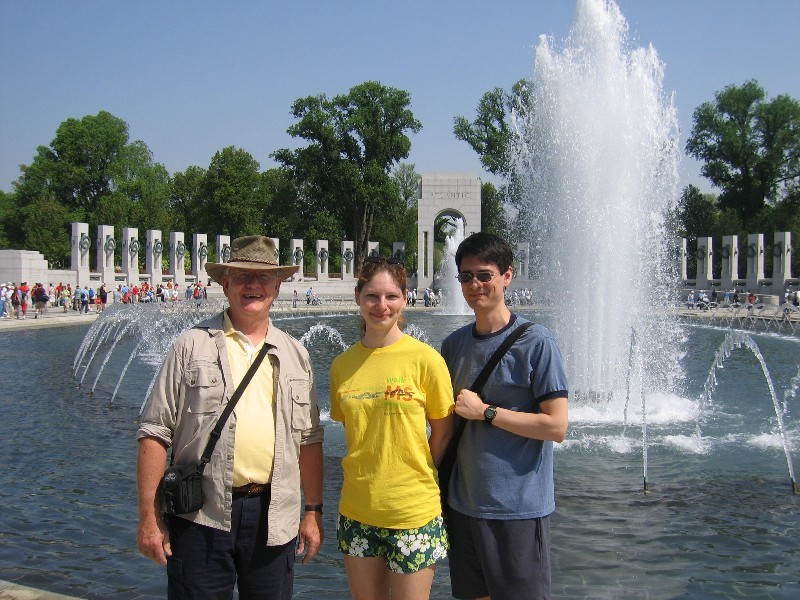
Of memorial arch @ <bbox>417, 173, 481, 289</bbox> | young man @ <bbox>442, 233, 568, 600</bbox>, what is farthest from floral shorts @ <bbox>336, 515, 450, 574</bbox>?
memorial arch @ <bbox>417, 173, 481, 289</bbox>

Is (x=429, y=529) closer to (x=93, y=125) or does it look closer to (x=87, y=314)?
(x=87, y=314)

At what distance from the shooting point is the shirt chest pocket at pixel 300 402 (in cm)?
291

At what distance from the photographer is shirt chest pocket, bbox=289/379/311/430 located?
9.55ft

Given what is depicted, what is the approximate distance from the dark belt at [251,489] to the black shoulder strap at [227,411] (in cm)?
18

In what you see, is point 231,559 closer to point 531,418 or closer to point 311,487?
point 311,487

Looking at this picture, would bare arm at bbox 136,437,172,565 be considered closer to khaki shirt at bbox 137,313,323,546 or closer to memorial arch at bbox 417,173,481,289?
khaki shirt at bbox 137,313,323,546

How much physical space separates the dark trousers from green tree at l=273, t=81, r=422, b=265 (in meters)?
50.7

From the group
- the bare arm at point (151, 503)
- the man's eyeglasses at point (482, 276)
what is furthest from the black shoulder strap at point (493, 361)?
the bare arm at point (151, 503)

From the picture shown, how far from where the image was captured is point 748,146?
53375mm

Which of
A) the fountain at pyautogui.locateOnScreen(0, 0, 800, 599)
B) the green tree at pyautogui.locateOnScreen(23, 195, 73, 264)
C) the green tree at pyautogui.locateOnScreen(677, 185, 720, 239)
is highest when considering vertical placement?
the green tree at pyautogui.locateOnScreen(677, 185, 720, 239)

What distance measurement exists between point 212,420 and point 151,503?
14.6 inches

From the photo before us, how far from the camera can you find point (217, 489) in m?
2.74

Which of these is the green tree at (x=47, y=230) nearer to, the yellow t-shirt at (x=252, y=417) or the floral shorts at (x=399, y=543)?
the yellow t-shirt at (x=252, y=417)

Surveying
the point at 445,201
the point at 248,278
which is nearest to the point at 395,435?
the point at 248,278
